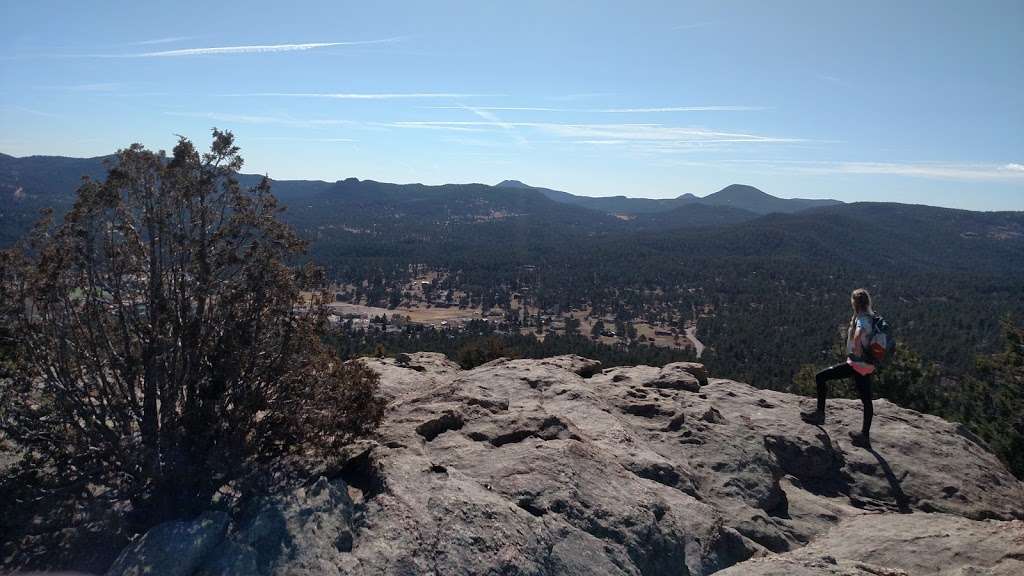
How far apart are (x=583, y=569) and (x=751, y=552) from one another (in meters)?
2.70

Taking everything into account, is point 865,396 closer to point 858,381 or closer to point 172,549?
point 858,381

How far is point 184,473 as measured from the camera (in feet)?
23.1

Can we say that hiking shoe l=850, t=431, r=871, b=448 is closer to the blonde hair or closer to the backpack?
the backpack

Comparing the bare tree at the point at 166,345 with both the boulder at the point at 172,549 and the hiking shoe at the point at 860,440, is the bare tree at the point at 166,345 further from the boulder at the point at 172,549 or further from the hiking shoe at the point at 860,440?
the hiking shoe at the point at 860,440

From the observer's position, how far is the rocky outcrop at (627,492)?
6.40 meters

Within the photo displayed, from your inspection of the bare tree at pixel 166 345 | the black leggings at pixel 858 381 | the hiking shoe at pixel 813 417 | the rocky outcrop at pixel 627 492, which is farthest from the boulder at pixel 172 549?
the hiking shoe at pixel 813 417

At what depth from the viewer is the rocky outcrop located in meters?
6.40

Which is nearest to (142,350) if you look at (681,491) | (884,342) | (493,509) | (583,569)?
(493,509)

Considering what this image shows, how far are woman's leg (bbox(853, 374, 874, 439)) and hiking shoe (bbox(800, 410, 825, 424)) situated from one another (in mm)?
A: 721

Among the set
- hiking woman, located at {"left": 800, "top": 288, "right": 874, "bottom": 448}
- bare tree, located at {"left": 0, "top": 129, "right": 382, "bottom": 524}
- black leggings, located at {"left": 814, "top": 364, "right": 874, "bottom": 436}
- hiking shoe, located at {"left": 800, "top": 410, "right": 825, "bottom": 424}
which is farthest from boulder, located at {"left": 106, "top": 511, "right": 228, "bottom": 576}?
hiking shoe, located at {"left": 800, "top": 410, "right": 825, "bottom": 424}

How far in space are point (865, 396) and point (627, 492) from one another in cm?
616

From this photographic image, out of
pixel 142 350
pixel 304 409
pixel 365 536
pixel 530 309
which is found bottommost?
pixel 530 309

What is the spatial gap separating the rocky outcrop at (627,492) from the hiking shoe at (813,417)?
6.7 inches

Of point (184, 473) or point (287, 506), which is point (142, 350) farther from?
point (287, 506)
